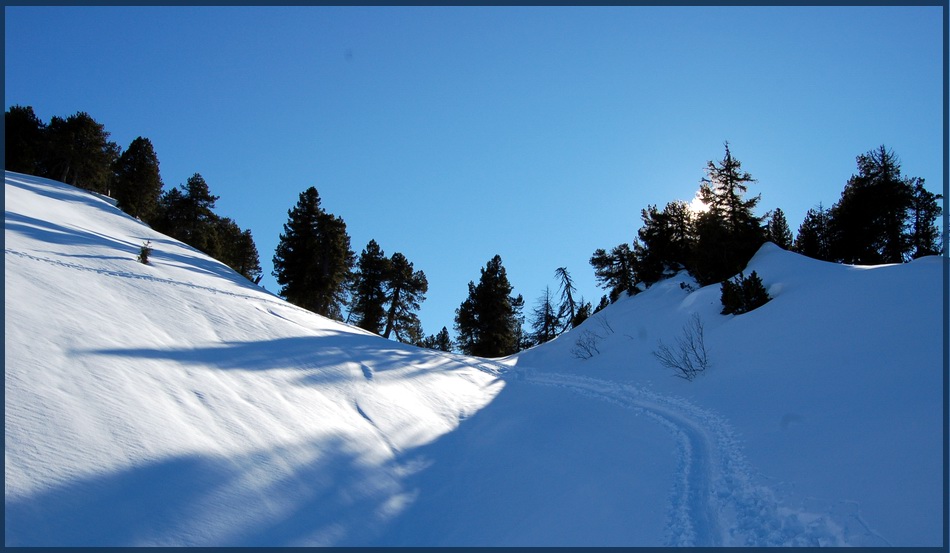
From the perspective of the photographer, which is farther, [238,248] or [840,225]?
[238,248]

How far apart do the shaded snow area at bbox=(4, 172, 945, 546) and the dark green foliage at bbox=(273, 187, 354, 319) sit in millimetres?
17074

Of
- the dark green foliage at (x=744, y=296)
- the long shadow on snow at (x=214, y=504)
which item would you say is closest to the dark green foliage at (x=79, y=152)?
the long shadow on snow at (x=214, y=504)

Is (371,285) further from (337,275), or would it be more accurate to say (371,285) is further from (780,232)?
(780,232)

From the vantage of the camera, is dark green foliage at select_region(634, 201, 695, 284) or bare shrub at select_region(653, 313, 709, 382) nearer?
→ bare shrub at select_region(653, 313, 709, 382)

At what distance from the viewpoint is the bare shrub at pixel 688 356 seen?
13258 mm

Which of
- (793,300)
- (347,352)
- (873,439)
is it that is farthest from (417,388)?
(793,300)

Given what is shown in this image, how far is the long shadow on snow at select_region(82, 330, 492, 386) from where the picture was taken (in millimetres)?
6523

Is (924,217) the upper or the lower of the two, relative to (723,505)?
upper

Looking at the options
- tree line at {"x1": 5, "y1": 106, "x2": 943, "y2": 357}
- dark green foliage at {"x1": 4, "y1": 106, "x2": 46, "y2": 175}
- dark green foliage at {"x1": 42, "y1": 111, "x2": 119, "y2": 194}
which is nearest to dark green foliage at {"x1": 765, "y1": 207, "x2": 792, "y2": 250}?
tree line at {"x1": 5, "y1": 106, "x2": 943, "y2": 357}

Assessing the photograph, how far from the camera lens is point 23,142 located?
35.5 m

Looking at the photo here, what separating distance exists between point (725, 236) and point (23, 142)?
53.7m

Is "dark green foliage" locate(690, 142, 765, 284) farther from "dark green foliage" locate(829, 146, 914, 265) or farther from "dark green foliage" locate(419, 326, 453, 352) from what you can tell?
"dark green foliage" locate(419, 326, 453, 352)

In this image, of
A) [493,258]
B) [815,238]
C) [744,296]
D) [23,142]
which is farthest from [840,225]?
[23,142]

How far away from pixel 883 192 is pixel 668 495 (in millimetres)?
28917
